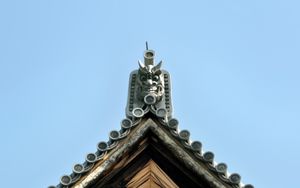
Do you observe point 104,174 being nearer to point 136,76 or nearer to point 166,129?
point 166,129

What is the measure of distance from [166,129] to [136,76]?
177 centimetres

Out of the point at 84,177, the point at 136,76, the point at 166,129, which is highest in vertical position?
the point at 136,76

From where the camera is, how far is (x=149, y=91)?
1794 centimetres

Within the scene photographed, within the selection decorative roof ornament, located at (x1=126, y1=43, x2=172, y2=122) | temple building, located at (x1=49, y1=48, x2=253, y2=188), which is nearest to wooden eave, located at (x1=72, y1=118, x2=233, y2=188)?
temple building, located at (x1=49, y1=48, x2=253, y2=188)

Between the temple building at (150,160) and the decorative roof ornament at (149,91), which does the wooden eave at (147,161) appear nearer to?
the temple building at (150,160)

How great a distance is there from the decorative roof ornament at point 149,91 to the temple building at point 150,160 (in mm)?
22

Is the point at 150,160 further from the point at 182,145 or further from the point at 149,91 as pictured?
the point at 149,91

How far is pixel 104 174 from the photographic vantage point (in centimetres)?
1688

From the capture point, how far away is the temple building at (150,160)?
16719 millimetres

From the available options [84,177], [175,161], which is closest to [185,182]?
[175,161]

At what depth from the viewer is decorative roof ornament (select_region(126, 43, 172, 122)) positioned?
17.4m

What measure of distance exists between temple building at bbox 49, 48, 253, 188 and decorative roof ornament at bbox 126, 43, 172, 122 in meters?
0.02

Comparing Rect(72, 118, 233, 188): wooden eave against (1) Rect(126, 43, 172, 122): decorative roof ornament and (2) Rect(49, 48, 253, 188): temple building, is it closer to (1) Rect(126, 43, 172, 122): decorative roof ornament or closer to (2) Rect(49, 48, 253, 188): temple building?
(2) Rect(49, 48, 253, 188): temple building

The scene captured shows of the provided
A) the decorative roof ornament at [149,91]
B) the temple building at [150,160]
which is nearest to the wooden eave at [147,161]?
the temple building at [150,160]
